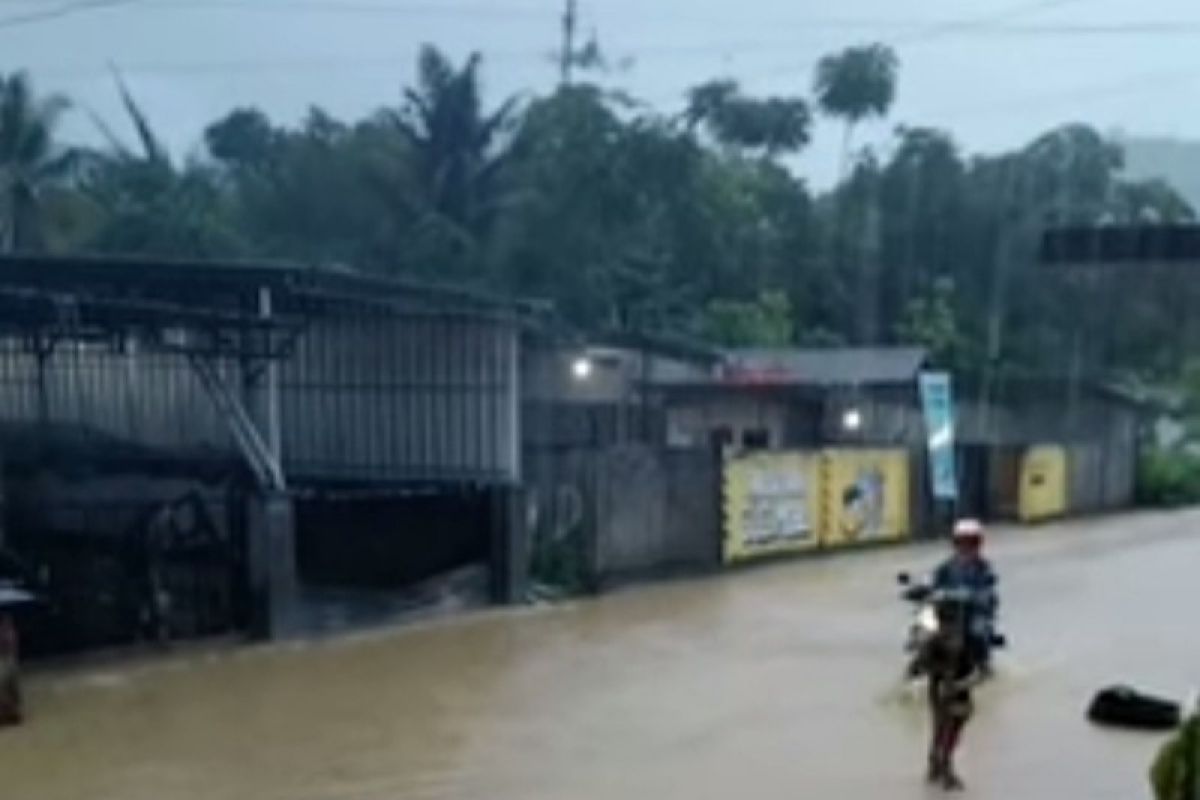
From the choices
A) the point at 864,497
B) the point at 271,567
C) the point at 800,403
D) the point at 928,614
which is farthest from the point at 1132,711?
the point at 800,403

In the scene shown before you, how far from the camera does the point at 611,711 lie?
15992 mm

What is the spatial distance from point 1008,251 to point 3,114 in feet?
98.8

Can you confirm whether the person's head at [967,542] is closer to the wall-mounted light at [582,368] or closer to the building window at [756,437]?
the wall-mounted light at [582,368]

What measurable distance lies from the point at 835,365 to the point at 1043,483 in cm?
632

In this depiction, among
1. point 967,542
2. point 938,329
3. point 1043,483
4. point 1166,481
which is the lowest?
point 1166,481

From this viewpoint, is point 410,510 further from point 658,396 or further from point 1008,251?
point 1008,251

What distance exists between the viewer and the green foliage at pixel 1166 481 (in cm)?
4544

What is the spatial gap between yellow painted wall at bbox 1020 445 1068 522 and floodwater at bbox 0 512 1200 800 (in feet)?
45.7

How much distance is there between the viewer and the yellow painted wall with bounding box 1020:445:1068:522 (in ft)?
128

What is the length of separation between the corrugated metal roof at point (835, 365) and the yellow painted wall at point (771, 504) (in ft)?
27.3

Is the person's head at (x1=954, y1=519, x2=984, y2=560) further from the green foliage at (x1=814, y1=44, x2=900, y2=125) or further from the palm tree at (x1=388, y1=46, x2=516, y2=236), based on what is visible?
the green foliage at (x1=814, y1=44, x2=900, y2=125)

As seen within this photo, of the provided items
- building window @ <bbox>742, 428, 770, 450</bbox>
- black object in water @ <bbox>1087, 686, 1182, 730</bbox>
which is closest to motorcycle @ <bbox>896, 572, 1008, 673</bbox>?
black object in water @ <bbox>1087, 686, 1182, 730</bbox>

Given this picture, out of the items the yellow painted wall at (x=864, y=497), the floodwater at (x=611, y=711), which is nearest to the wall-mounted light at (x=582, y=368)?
the yellow painted wall at (x=864, y=497)

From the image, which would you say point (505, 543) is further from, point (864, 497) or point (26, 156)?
point (26, 156)
